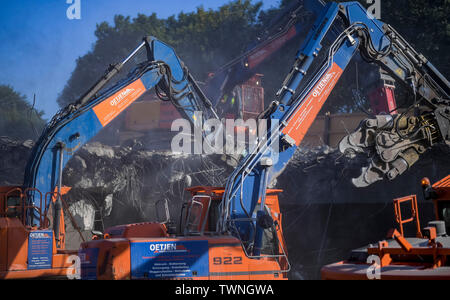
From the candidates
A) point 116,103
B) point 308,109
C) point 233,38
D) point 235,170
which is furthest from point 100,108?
point 233,38

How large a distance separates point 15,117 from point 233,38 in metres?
22.6

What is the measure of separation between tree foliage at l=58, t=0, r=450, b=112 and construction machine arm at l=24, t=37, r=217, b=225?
712 centimetres

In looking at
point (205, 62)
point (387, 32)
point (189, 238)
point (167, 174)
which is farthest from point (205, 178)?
point (205, 62)

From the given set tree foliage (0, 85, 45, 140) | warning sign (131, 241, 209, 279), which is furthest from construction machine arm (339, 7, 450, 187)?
tree foliage (0, 85, 45, 140)

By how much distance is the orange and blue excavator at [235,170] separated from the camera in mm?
9062

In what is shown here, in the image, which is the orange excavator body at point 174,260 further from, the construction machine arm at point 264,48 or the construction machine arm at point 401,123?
the construction machine arm at point 264,48

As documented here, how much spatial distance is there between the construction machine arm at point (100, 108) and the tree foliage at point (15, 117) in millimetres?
22760

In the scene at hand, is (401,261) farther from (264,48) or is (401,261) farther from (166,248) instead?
(264,48)

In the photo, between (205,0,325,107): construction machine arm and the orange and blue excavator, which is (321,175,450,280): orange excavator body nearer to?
the orange and blue excavator

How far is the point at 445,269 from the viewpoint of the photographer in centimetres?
664

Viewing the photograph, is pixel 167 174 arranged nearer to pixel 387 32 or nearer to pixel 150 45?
pixel 150 45

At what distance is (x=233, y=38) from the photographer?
147 ft

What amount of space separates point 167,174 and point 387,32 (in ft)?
32.9

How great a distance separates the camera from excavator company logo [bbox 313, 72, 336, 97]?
13.3 m
